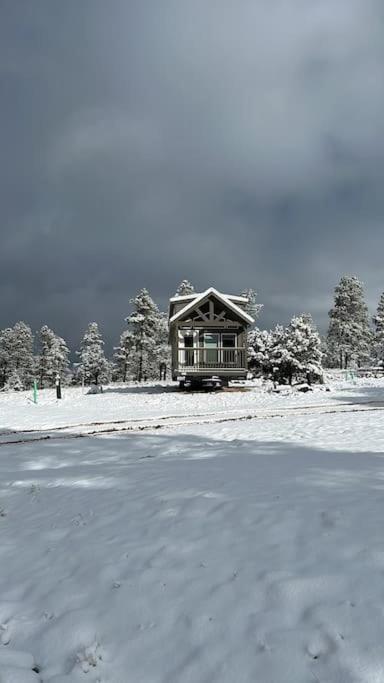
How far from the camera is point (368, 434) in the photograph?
1152cm

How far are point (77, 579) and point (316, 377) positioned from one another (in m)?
34.0

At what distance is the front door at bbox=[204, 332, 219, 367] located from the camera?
1325 inches

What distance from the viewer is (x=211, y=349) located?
3366 cm

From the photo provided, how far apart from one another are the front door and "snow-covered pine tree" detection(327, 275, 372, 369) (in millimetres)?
29528

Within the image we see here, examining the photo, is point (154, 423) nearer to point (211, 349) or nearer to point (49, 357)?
point (211, 349)

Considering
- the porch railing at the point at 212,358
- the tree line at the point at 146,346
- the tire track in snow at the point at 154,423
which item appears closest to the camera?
the tire track in snow at the point at 154,423

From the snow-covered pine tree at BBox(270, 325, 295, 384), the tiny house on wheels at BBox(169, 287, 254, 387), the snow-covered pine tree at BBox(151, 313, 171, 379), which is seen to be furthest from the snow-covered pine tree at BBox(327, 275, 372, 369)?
the tiny house on wheels at BBox(169, 287, 254, 387)

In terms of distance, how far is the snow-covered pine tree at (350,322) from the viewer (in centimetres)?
5816

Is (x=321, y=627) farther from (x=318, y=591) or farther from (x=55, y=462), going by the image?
(x=55, y=462)

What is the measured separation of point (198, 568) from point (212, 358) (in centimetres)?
2955

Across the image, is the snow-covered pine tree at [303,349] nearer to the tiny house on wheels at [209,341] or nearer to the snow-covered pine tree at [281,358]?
the snow-covered pine tree at [281,358]

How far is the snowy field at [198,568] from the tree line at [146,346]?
1250 inches

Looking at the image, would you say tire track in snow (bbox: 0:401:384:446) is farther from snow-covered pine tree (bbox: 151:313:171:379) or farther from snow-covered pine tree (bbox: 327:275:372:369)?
snow-covered pine tree (bbox: 327:275:372:369)

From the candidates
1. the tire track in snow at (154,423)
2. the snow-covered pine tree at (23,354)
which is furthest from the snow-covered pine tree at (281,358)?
the snow-covered pine tree at (23,354)
